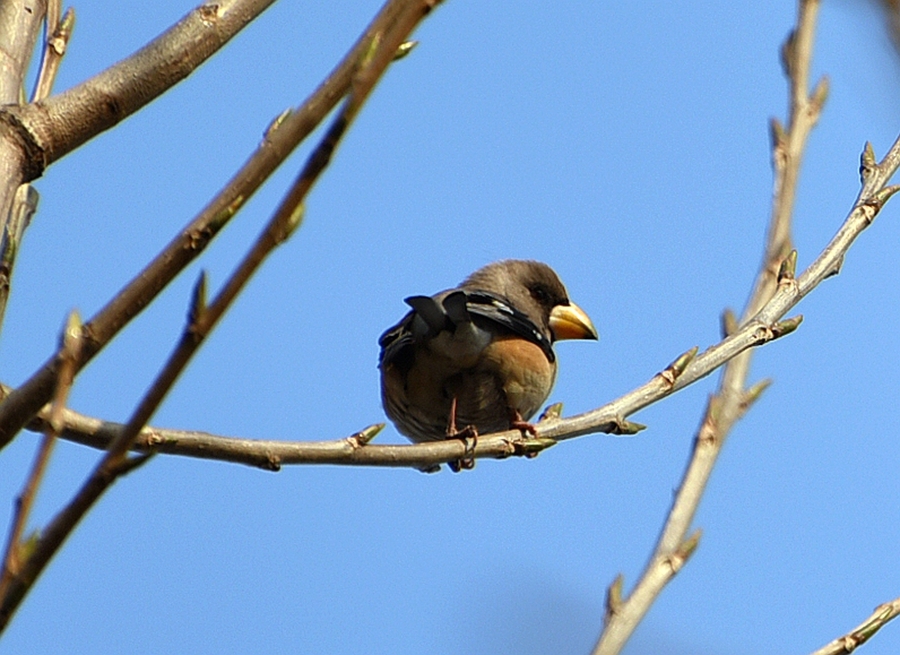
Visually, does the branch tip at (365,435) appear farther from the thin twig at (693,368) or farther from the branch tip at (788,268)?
the branch tip at (788,268)

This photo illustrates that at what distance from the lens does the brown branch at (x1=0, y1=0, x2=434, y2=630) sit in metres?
1.34

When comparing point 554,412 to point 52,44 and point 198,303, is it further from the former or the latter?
point 198,303

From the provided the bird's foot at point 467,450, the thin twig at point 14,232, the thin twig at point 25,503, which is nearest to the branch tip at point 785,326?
the bird's foot at point 467,450

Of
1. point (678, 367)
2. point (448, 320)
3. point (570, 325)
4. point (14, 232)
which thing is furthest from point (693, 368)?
point (570, 325)

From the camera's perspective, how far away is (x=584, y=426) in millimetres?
3229

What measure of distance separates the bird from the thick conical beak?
68 centimetres

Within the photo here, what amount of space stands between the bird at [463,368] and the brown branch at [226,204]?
9.00 ft

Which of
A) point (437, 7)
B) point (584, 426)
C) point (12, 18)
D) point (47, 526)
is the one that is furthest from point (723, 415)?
point (12, 18)

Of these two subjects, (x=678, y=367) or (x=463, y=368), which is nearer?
(x=678, y=367)

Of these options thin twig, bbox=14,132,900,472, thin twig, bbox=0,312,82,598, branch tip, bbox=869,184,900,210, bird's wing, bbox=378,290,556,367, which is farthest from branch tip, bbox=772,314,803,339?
thin twig, bbox=0,312,82,598

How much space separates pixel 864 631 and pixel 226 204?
1502 mm

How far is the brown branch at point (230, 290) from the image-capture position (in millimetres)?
1342

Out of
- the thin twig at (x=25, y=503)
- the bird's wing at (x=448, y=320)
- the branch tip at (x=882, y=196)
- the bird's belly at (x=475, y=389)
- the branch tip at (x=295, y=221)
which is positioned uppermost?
the bird's wing at (x=448, y=320)

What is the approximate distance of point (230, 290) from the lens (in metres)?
1.41
